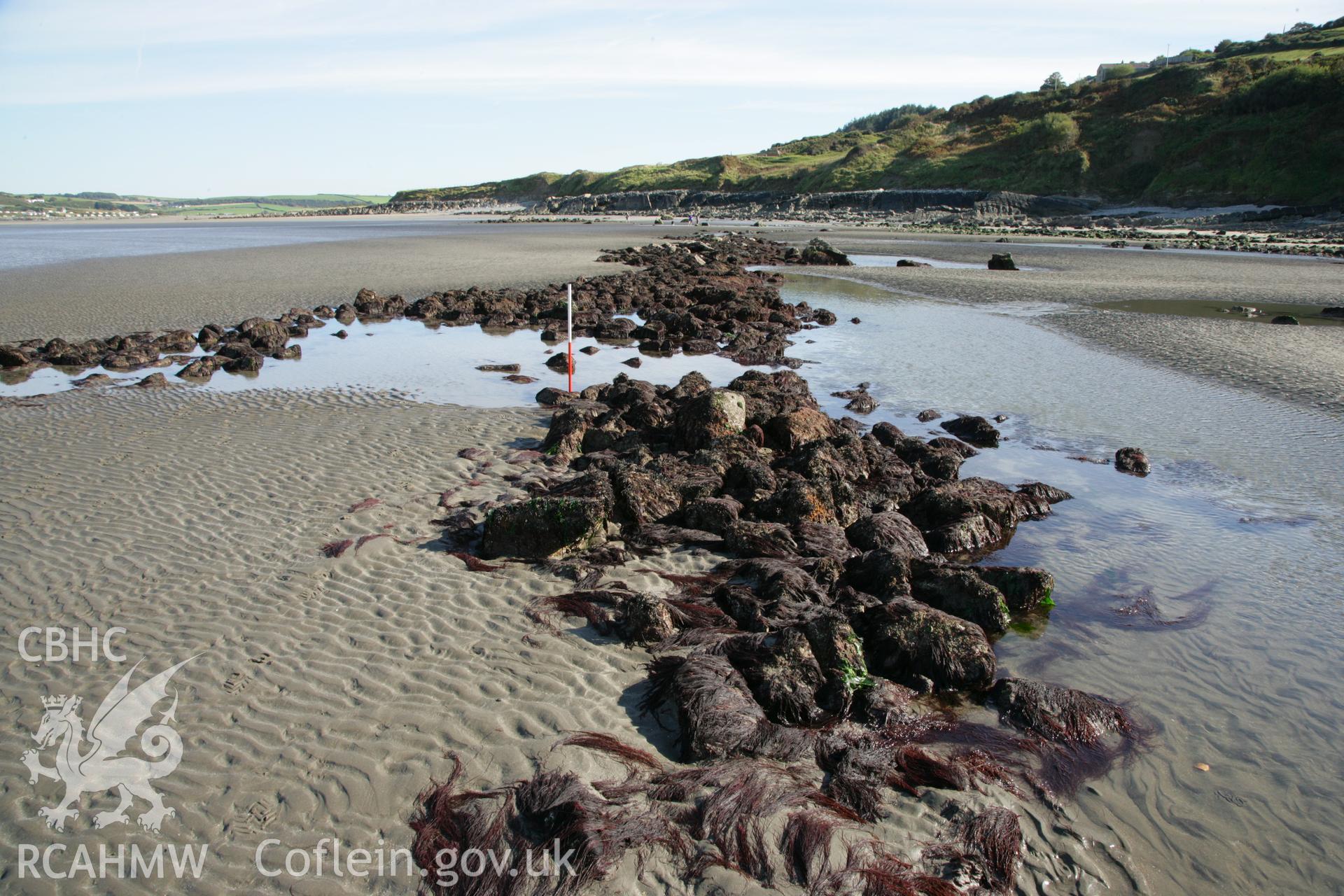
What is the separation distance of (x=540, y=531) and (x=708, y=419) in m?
3.17

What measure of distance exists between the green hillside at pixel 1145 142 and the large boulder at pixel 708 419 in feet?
206

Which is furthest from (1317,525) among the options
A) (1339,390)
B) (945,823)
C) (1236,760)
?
(1339,390)

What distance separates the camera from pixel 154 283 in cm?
2605

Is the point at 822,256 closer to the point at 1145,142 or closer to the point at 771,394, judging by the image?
the point at 771,394

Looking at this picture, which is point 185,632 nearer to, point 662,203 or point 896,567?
point 896,567

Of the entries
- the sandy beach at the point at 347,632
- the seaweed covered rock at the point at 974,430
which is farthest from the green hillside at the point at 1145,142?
the sandy beach at the point at 347,632

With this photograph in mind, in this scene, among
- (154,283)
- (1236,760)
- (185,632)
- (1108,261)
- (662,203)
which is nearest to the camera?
(1236,760)

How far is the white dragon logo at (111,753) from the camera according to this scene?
3.59m

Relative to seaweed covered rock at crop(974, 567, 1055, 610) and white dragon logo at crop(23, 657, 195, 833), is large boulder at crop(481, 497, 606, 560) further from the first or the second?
seaweed covered rock at crop(974, 567, 1055, 610)

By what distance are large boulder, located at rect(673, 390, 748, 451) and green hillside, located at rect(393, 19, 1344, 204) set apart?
62.9 meters

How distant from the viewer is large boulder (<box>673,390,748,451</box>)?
9.03 m

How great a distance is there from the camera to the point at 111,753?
3.97 m

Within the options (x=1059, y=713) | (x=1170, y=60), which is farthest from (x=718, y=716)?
(x=1170, y=60)

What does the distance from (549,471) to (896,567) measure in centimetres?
420
